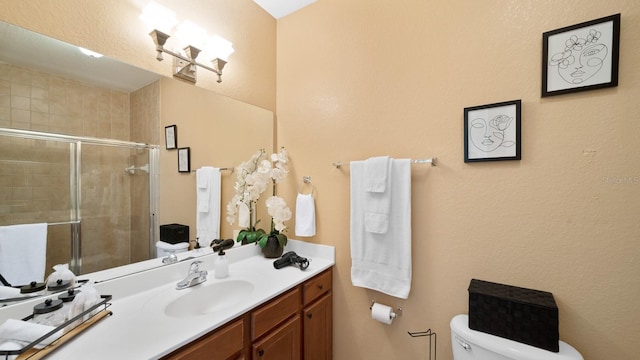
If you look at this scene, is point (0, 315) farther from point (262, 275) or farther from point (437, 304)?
point (437, 304)

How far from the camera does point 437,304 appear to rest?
132cm

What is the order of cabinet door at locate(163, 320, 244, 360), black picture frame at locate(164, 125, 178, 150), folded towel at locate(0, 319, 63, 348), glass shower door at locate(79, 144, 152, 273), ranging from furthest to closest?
black picture frame at locate(164, 125, 178, 150) < glass shower door at locate(79, 144, 152, 273) < cabinet door at locate(163, 320, 244, 360) < folded towel at locate(0, 319, 63, 348)

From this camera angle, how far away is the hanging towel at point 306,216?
1.70 metres

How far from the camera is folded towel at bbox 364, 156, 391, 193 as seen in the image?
4.54 feet

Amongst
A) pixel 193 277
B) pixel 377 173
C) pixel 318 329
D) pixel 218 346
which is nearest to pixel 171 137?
pixel 193 277

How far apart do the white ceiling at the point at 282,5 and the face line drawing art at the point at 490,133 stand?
4.71 ft

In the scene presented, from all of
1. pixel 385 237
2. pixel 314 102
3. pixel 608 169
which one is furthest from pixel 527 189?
pixel 314 102

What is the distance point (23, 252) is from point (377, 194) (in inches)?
60.4

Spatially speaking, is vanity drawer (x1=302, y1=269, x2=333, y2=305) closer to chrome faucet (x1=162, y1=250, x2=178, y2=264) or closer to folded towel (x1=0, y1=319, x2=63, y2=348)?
chrome faucet (x1=162, y1=250, x2=178, y2=264)

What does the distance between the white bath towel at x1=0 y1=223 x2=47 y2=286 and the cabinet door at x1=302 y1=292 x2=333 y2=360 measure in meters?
1.17

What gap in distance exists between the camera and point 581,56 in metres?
1.02

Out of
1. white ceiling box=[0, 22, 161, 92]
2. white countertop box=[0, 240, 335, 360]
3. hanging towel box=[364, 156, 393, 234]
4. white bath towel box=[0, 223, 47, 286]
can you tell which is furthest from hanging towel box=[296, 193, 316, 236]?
white bath towel box=[0, 223, 47, 286]

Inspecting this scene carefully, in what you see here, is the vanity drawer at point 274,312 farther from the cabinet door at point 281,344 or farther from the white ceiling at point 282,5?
the white ceiling at point 282,5

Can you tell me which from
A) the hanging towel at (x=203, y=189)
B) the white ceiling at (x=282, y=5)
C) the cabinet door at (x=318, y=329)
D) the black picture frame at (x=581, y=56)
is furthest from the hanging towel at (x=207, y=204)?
the black picture frame at (x=581, y=56)
